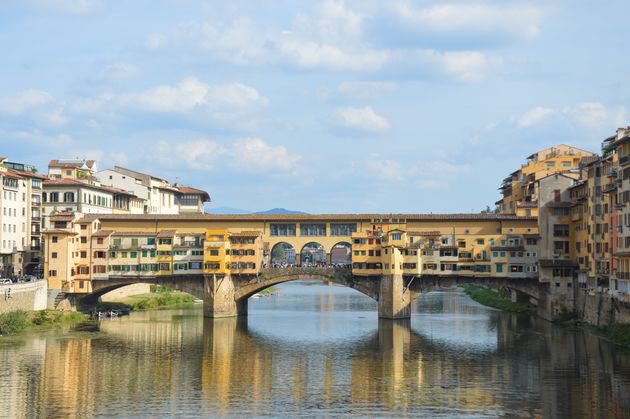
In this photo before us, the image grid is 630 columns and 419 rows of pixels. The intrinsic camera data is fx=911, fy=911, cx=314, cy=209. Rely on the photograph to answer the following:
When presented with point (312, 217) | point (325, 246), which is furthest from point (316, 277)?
point (312, 217)

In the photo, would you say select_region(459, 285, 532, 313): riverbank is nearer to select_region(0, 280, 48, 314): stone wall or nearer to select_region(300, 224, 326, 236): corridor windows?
select_region(300, 224, 326, 236): corridor windows

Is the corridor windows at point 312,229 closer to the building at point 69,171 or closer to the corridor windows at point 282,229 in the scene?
the corridor windows at point 282,229

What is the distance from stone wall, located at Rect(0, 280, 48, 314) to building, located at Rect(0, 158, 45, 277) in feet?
34.4

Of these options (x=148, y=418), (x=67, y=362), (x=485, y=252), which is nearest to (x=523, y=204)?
(x=485, y=252)

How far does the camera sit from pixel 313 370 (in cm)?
6556

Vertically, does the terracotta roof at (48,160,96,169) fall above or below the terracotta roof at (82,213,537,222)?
above

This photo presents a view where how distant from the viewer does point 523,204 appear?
352 feet

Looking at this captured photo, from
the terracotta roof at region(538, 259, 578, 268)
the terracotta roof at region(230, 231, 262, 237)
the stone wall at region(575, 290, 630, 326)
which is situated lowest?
the stone wall at region(575, 290, 630, 326)

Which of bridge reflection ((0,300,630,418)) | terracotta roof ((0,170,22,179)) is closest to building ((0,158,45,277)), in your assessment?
terracotta roof ((0,170,22,179))

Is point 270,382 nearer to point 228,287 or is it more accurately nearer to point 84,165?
point 228,287

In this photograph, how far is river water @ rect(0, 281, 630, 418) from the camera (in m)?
52.0

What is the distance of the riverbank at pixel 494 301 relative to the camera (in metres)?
110

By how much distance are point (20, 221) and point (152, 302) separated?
62.7 feet

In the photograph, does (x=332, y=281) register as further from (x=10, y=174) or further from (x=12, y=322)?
(x=10, y=174)
